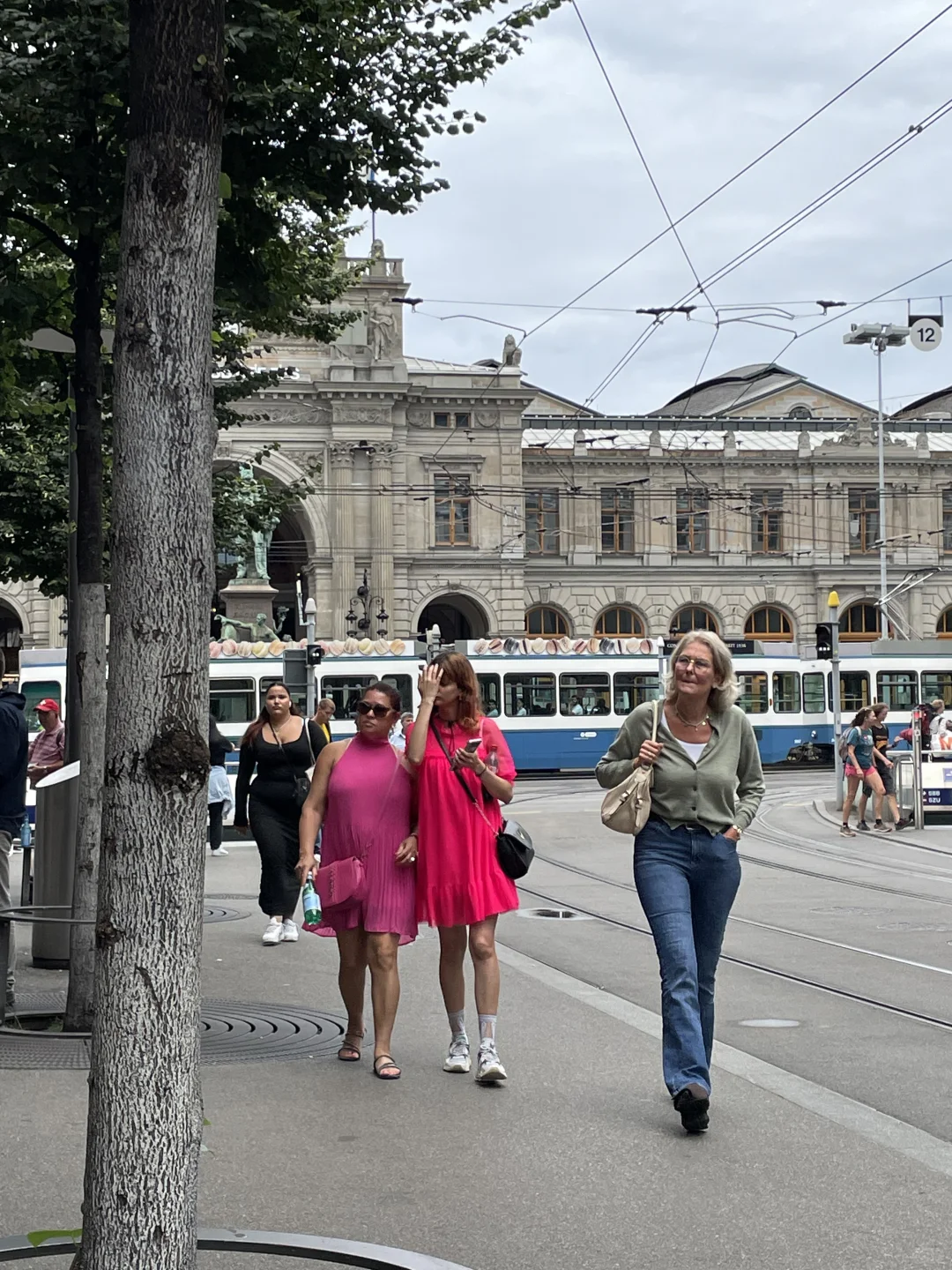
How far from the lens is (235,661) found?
38.9 metres

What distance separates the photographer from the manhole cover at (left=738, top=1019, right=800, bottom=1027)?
28.9 feet

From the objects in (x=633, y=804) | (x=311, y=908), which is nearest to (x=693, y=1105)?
(x=633, y=804)

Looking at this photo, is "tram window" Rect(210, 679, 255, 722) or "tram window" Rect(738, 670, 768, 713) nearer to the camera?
"tram window" Rect(210, 679, 255, 722)

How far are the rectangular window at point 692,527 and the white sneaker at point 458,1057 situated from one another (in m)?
63.1

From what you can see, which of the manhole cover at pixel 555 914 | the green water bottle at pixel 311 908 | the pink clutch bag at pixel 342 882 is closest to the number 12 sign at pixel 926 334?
the manhole cover at pixel 555 914

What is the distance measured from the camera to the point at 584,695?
143 ft

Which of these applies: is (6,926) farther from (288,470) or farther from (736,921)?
(288,470)

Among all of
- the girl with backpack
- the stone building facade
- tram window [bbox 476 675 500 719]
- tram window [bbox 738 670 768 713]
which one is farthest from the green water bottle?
the stone building facade

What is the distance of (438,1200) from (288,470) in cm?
Result: 5943

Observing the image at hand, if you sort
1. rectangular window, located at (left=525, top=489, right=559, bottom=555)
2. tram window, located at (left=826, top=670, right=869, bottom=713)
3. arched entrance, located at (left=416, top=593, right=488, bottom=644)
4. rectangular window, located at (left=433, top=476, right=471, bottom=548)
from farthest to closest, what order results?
rectangular window, located at (left=525, top=489, right=559, bottom=555), arched entrance, located at (left=416, top=593, right=488, bottom=644), rectangular window, located at (left=433, top=476, right=471, bottom=548), tram window, located at (left=826, top=670, right=869, bottom=713)

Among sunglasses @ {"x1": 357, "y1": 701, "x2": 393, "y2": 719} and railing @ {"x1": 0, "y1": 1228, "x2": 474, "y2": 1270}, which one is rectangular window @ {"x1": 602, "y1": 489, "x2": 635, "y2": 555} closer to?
sunglasses @ {"x1": 357, "y1": 701, "x2": 393, "y2": 719}

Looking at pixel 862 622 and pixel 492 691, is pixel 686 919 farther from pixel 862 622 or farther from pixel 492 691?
pixel 862 622

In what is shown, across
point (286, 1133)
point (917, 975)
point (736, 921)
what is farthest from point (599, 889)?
point (286, 1133)

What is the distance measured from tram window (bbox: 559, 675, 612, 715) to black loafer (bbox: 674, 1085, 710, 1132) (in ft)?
123
